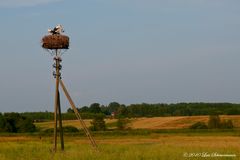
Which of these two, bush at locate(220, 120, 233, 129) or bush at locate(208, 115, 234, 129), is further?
bush at locate(208, 115, 234, 129)

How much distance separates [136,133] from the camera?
61438 mm

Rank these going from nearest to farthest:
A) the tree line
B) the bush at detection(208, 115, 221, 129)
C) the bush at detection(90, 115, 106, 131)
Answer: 1. the bush at detection(208, 115, 221, 129)
2. the bush at detection(90, 115, 106, 131)
3. the tree line

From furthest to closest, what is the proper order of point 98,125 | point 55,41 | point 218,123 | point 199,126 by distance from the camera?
point 98,125 → point 199,126 → point 218,123 → point 55,41

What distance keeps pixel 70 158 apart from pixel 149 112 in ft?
358

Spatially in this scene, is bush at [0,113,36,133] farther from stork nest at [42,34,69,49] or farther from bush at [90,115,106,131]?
stork nest at [42,34,69,49]

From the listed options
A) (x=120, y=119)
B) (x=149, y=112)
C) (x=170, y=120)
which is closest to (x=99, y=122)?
(x=120, y=119)

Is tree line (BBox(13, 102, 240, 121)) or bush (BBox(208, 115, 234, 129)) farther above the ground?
tree line (BBox(13, 102, 240, 121))

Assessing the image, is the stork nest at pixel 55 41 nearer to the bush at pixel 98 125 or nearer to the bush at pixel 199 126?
the bush at pixel 199 126

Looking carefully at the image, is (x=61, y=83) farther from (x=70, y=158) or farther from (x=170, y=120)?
(x=170, y=120)

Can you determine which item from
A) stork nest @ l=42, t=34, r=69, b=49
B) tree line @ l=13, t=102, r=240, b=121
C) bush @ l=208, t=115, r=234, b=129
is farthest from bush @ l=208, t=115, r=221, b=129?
stork nest @ l=42, t=34, r=69, b=49

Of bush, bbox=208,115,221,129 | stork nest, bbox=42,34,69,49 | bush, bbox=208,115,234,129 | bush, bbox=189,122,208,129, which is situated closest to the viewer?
stork nest, bbox=42,34,69,49

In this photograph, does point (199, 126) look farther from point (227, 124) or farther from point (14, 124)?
point (14, 124)

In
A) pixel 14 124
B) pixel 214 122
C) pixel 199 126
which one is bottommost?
pixel 199 126

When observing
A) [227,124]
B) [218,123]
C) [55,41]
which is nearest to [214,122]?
[218,123]
